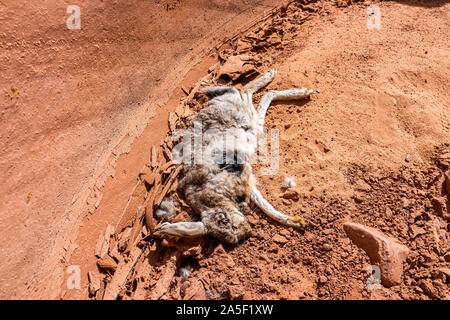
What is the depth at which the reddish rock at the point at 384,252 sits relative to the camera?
269 centimetres

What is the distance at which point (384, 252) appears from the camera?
107 inches

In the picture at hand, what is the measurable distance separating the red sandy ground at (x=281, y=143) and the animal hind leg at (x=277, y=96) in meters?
0.12

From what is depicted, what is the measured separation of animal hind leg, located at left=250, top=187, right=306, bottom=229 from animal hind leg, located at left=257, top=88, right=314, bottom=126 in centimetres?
108

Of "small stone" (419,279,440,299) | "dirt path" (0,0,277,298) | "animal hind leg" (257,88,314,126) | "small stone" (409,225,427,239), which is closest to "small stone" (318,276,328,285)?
"small stone" (419,279,440,299)

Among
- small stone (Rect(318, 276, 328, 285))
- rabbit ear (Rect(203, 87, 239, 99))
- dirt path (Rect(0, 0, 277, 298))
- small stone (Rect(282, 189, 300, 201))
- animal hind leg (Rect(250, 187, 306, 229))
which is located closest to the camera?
small stone (Rect(318, 276, 328, 285))

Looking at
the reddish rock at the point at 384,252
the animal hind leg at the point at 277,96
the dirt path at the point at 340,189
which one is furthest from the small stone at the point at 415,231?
the animal hind leg at the point at 277,96

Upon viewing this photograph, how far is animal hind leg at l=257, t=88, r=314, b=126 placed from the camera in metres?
4.00

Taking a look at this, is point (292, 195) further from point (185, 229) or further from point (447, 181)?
point (447, 181)

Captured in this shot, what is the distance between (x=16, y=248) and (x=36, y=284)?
0.49m

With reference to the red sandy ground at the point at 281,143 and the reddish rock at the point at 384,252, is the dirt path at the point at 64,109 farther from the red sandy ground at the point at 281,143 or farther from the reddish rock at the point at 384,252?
the reddish rock at the point at 384,252

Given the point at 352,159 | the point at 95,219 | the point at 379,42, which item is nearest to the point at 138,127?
the point at 95,219

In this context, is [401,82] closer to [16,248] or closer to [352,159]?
[352,159]

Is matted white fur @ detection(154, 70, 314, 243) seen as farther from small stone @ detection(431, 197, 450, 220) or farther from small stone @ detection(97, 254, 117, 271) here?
small stone @ detection(431, 197, 450, 220)

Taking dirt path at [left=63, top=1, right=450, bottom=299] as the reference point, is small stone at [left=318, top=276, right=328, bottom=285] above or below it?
below
